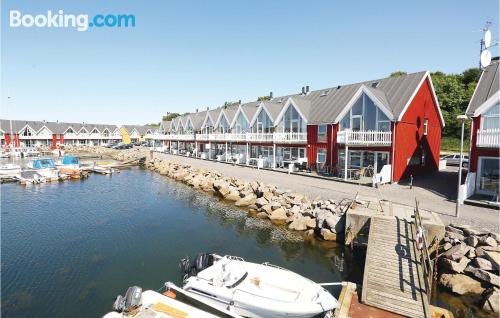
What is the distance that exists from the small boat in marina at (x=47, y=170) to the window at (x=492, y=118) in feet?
153

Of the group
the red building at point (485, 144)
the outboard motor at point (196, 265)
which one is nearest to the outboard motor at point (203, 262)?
the outboard motor at point (196, 265)

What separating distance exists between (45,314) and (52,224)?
12.2 m

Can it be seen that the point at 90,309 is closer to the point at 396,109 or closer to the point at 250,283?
the point at 250,283

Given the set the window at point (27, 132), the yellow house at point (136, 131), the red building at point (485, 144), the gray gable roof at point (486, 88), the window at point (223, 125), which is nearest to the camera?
the red building at point (485, 144)

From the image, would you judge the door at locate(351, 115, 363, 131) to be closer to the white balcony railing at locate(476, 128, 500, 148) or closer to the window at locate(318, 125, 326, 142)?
the window at locate(318, 125, 326, 142)

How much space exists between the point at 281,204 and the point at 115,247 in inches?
440

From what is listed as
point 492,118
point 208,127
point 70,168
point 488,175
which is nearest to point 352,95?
point 492,118

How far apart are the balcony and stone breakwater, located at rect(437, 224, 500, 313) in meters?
11.2

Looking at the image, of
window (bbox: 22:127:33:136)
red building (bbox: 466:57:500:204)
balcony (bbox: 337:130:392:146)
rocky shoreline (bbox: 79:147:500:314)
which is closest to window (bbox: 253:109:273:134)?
rocky shoreline (bbox: 79:147:500:314)

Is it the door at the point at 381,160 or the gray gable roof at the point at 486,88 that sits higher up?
the gray gable roof at the point at 486,88

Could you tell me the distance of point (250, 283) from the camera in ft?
36.7

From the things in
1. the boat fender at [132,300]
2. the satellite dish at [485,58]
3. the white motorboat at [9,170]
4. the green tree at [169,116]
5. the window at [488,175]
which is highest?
the green tree at [169,116]

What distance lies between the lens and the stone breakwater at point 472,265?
1118cm

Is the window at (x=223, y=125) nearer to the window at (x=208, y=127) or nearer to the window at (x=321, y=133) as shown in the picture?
the window at (x=208, y=127)
